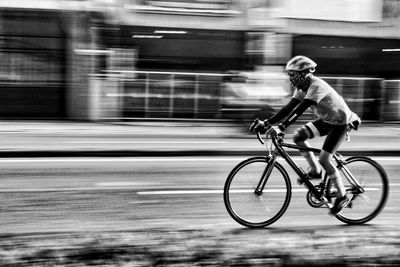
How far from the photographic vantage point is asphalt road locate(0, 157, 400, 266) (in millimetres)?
4387

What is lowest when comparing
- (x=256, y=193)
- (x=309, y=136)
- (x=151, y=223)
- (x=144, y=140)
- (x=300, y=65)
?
(x=144, y=140)

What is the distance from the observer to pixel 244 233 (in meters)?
5.99

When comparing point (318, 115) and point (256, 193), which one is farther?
point (256, 193)

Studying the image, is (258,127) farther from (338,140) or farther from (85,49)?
(85,49)

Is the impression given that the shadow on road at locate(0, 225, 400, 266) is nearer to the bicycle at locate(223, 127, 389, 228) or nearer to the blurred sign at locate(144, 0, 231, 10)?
the bicycle at locate(223, 127, 389, 228)

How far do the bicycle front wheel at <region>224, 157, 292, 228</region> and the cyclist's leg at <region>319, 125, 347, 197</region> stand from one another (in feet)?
1.28

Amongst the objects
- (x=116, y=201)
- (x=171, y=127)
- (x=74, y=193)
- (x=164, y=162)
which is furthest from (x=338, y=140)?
(x=171, y=127)

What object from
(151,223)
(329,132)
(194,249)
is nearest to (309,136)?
(329,132)

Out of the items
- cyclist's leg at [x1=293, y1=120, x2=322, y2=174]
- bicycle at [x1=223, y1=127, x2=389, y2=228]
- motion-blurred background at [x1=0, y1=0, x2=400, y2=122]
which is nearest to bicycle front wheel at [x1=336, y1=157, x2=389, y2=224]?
bicycle at [x1=223, y1=127, x2=389, y2=228]

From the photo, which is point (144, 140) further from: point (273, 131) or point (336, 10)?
point (336, 10)

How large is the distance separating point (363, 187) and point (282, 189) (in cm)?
86

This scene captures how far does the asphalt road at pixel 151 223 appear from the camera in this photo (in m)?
4.39

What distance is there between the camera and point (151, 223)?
6.35m

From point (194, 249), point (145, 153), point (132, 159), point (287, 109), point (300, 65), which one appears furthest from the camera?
point (145, 153)
